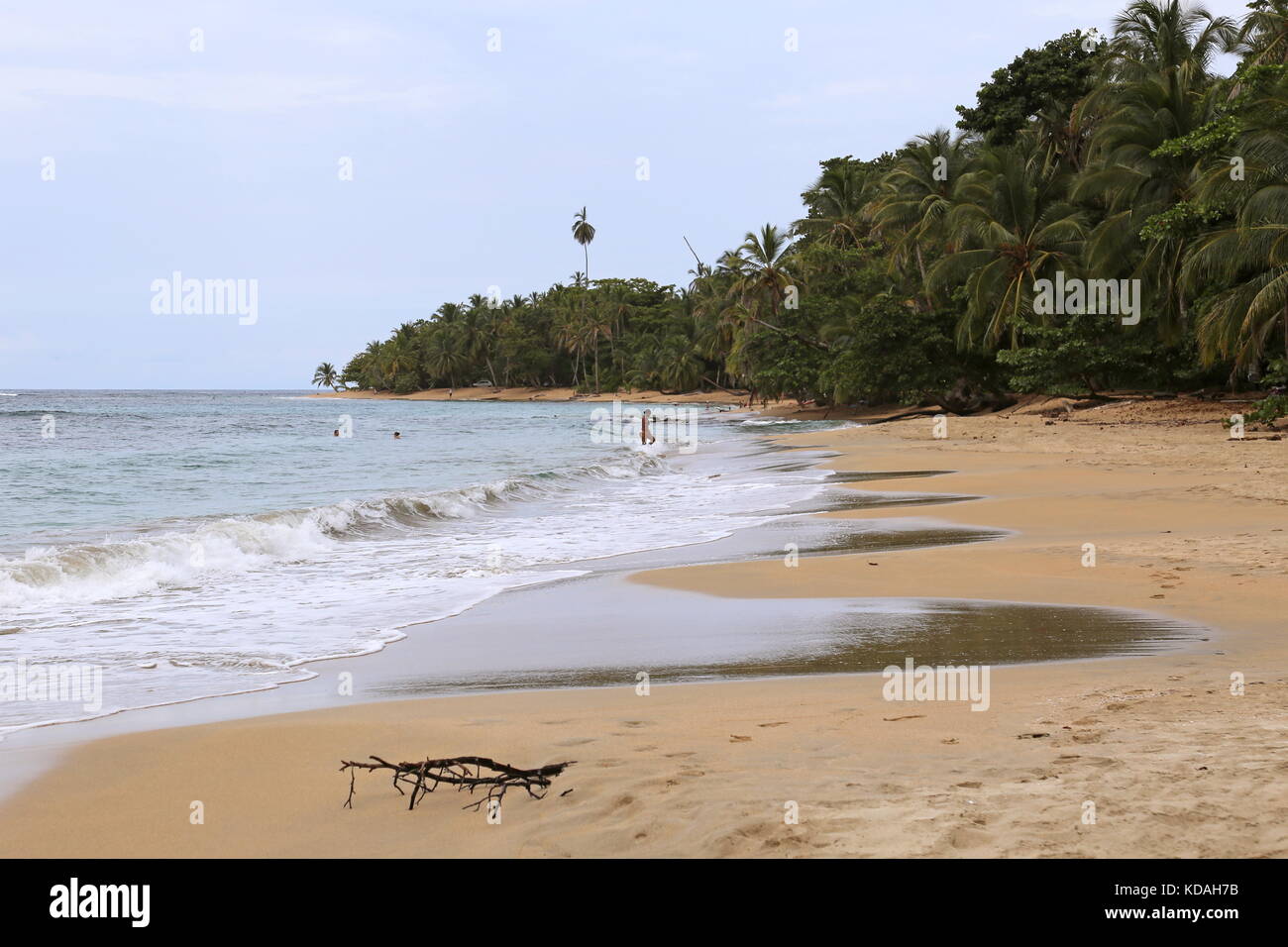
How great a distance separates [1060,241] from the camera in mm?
32500

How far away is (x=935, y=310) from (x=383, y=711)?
37.9m

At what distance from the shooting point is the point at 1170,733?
3766mm

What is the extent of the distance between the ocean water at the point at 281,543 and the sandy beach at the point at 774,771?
5.28 ft

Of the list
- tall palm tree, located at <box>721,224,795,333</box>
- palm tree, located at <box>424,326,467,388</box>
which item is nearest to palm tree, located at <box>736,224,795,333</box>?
tall palm tree, located at <box>721,224,795,333</box>

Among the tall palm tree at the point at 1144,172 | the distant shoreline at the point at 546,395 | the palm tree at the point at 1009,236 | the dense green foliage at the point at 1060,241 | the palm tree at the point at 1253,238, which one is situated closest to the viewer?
the palm tree at the point at 1253,238

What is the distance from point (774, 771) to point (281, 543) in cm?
986

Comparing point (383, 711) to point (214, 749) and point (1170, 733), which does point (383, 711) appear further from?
point (1170, 733)

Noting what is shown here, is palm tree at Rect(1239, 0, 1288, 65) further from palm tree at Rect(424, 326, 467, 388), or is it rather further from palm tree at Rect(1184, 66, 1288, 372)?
palm tree at Rect(424, 326, 467, 388)

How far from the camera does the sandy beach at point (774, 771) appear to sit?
2.91m

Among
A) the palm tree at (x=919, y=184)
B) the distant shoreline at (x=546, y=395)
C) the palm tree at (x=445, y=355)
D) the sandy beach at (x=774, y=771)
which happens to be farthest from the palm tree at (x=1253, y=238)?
the palm tree at (x=445, y=355)

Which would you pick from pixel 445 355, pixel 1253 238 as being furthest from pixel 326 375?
pixel 1253 238

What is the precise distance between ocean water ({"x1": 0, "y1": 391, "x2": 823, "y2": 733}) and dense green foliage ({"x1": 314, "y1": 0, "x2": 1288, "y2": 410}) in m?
10.3

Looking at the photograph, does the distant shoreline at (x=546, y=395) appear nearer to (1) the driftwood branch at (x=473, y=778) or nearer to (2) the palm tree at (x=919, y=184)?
(2) the palm tree at (x=919, y=184)

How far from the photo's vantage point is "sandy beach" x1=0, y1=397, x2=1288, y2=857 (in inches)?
115
